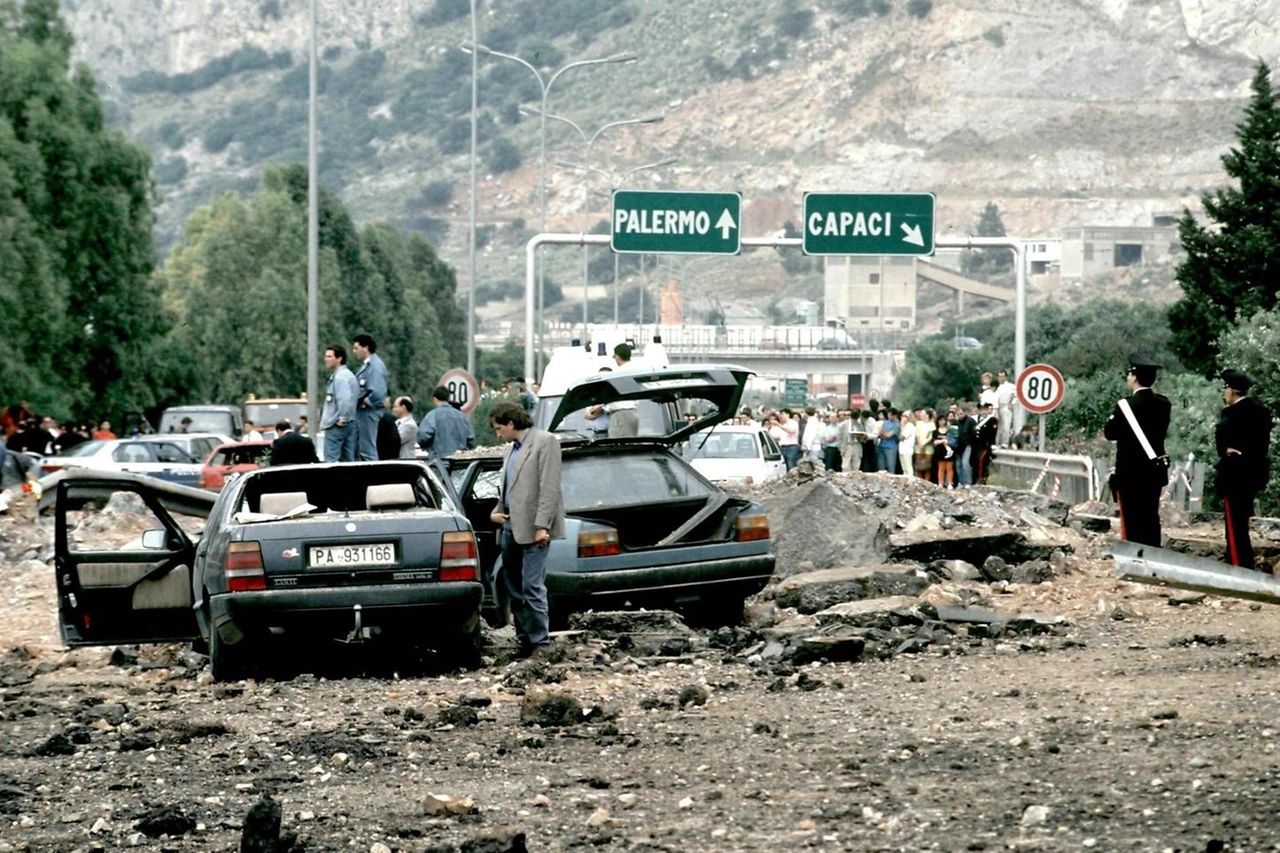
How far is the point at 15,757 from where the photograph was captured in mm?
9578

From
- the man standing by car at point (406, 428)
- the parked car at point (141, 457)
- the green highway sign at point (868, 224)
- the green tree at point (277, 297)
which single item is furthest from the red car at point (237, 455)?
the green tree at point (277, 297)

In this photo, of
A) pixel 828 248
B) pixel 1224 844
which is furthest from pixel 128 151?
pixel 1224 844

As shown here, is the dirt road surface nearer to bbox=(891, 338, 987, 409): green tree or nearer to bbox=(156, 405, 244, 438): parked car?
bbox=(156, 405, 244, 438): parked car

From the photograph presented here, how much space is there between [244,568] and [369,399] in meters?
8.98

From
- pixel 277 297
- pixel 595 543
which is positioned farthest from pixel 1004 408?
pixel 277 297

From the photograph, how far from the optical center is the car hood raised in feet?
51.3

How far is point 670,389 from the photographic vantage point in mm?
15734

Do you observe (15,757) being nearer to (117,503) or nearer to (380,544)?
(380,544)

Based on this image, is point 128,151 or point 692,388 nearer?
point 692,388

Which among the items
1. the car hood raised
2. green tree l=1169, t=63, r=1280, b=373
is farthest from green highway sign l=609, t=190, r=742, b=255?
the car hood raised

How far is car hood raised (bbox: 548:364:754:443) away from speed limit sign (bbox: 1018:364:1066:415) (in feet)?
48.3


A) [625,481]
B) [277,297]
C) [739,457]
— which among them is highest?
[277,297]

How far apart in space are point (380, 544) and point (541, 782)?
12.9 ft

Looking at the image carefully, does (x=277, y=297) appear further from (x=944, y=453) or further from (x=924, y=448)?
(x=944, y=453)
